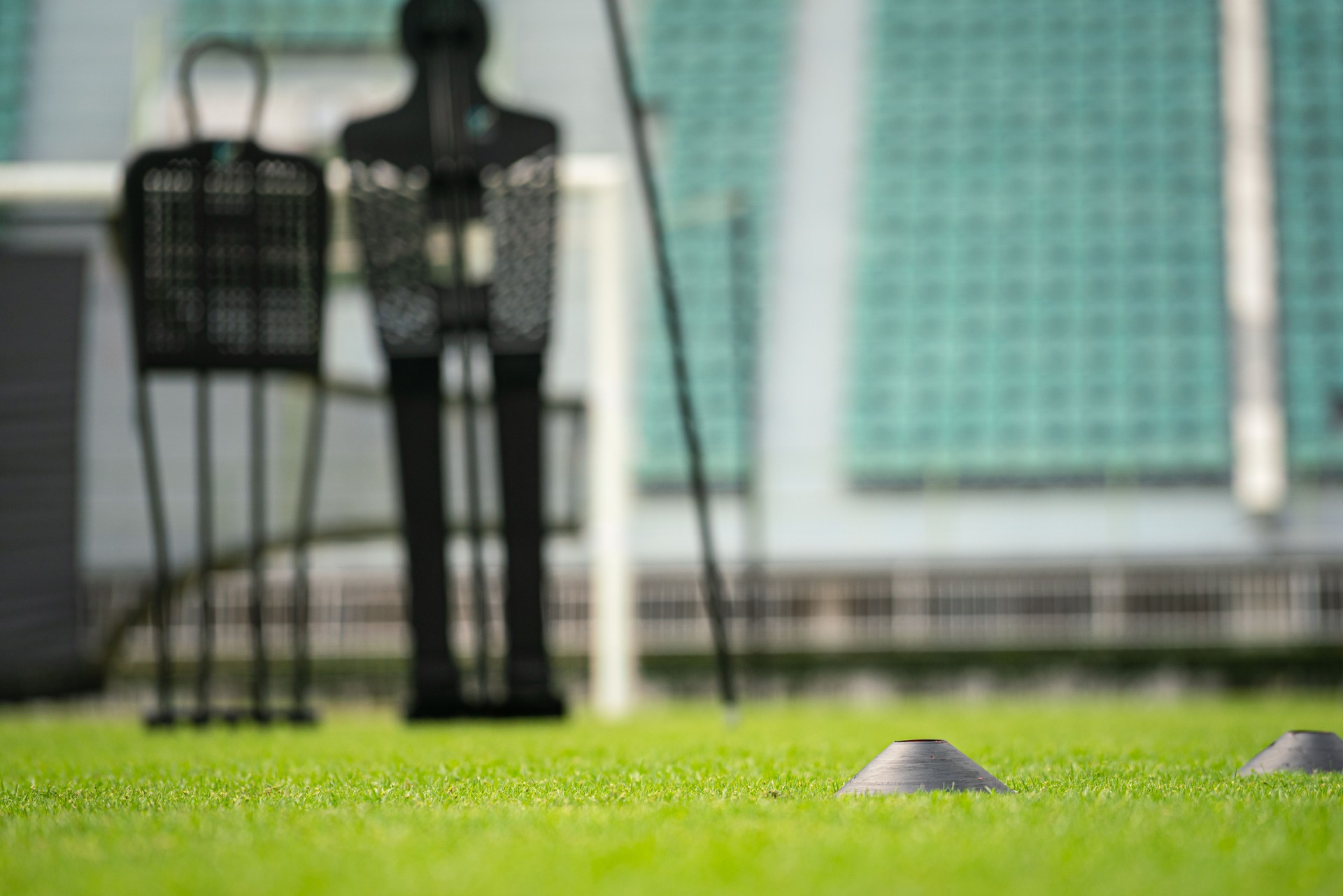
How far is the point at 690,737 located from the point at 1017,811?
83.7 inches

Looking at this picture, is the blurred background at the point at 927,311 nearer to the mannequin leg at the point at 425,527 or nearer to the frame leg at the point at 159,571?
the frame leg at the point at 159,571

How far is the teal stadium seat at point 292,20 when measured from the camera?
61.8ft

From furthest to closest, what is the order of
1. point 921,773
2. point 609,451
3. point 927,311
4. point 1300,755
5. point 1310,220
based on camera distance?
point 927,311
point 1310,220
point 609,451
point 1300,755
point 921,773

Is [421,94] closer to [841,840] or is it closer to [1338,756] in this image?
[1338,756]

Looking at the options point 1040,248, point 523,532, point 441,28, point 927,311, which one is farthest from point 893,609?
point 441,28

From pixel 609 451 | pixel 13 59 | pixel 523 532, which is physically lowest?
pixel 523 532

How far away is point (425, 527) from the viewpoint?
4625 millimetres

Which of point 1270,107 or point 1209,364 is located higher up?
point 1270,107

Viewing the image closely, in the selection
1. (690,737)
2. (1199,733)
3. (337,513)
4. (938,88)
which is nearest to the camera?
(690,737)

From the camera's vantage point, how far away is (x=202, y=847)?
1.62 metres

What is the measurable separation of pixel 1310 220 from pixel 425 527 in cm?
1492

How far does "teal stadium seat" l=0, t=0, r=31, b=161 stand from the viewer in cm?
1809

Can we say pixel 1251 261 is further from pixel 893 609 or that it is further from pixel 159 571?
pixel 159 571

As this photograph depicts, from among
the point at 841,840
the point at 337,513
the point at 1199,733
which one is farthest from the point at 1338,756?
the point at 337,513
